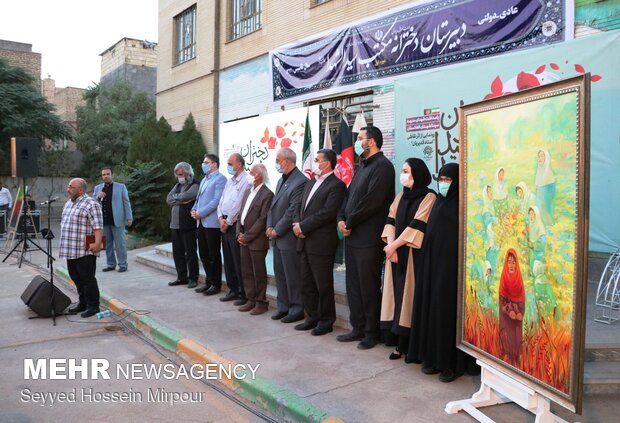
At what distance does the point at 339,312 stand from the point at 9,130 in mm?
22020

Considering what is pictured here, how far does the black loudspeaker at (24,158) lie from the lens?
1096cm

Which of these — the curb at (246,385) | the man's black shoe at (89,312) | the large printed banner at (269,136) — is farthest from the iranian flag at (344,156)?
the man's black shoe at (89,312)

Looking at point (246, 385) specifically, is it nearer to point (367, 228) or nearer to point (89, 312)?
point (367, 228)

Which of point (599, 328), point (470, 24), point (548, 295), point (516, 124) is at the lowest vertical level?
point (599, 328)

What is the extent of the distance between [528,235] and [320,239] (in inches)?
101

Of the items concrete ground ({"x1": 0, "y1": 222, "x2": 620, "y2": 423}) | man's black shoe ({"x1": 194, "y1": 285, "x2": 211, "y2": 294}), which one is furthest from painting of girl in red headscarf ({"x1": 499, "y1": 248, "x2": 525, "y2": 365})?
man's black shoe ({"x1": 194, "y1": 285, "x2": 211, "y2": 294})

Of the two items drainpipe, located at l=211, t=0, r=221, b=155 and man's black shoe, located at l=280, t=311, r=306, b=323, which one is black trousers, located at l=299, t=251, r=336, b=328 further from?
drainpipe, located at l=211, t=0, r=221, b=155

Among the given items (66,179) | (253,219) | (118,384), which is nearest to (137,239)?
(253,219)

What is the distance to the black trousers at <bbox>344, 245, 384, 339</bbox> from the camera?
A: 488cm

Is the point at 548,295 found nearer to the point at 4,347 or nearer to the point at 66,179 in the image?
the point at 4,347

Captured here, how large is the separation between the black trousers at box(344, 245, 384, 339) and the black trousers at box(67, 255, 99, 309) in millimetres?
3354

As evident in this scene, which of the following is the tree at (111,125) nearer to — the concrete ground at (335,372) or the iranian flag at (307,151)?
the iranian flag at (307,151)

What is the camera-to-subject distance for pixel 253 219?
20.5 ft

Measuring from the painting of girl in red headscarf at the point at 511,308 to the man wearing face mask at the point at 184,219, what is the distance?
536 centimetres
